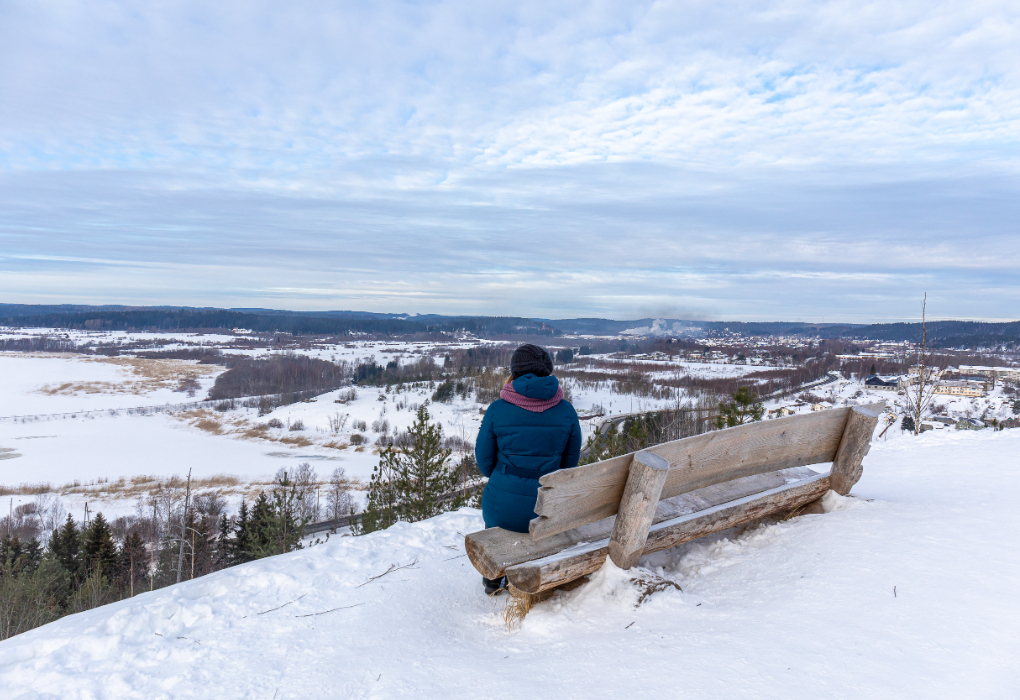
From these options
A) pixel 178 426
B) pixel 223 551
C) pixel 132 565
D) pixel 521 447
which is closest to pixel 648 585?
pixel 521 447

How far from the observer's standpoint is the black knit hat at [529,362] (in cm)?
374

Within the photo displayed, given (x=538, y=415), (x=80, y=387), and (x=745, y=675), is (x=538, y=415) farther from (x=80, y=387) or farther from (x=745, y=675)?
(x=80, y=387)

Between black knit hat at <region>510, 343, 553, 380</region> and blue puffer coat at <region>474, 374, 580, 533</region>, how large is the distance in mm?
102

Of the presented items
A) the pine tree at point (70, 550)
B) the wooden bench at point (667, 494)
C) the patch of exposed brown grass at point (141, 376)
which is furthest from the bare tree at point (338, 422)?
the wooden bench at point (667, 494)

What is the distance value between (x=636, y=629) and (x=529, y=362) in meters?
1.78

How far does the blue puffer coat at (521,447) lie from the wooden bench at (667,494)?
0.62ft

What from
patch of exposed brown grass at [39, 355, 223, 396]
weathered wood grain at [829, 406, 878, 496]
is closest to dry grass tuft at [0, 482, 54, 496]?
weathered wood grain at [829, 406, 878, 496]

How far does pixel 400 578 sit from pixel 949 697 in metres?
3.77

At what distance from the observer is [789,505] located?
13.7ft

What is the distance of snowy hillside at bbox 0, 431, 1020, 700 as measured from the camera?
231 cm

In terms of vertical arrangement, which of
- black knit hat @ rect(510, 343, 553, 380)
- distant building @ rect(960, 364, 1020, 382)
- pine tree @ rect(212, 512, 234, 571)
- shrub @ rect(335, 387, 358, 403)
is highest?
black knit hat @ rect(510, 343, 553, 380)

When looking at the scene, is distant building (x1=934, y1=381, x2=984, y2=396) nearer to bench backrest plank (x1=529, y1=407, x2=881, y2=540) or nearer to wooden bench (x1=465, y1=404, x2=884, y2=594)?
wooden bench (x1=465, y1=404, x2=884, y2=594)

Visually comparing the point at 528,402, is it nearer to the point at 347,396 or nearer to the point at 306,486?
the point at 306,486

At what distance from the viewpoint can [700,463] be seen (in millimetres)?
3551
